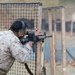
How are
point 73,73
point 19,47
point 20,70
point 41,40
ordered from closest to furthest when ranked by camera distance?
1. point 19,47
2. point 41,40
3. point 20,70
4. point 73,73

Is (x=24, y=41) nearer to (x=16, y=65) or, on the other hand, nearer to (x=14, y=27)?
(x=14, y=27)

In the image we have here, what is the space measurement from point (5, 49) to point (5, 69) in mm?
376

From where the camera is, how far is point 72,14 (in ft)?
77.4

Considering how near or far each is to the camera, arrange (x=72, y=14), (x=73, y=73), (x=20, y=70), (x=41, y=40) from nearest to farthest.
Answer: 1. (x=41, y=40)
2. (x=20, y=70)
3. (x=73, y=73)
4. (x=72, y=14)

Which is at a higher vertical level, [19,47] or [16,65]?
[19,47]

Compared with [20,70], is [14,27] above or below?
above

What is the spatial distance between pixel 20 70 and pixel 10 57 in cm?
277

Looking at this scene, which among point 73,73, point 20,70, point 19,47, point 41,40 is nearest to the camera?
point 19,47

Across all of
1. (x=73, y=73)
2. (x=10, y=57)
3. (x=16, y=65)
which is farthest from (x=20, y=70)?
(x=10, y=57)

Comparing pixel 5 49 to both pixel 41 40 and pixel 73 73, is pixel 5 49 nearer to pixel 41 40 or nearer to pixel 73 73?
pixel 41 40

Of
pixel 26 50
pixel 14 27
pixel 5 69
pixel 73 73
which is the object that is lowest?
pixel 73 73

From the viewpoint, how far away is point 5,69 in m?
5.04

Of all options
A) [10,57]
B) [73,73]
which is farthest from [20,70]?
[10,57]

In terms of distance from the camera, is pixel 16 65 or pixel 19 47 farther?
pixel 16 65
